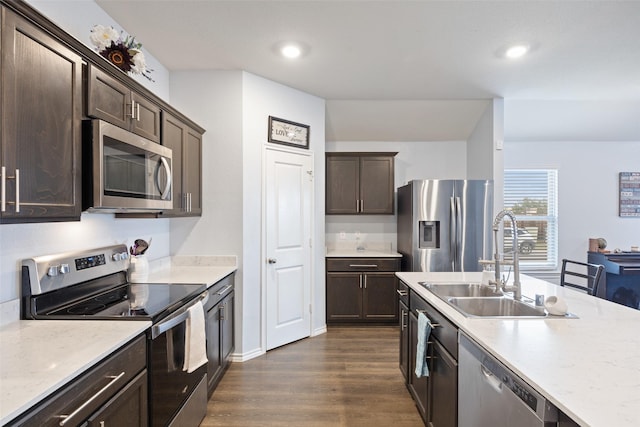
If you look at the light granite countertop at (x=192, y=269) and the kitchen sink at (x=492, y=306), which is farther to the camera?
the light granite countertop at (x=192, y=269)

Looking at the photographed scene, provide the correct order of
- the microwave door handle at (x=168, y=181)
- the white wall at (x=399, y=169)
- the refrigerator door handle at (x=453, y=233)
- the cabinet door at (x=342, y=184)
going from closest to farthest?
the microwave door handle at (x=168, y=181) < the refrigerator door handle at (x=453, y=233) < the cabinet door at (x=342, y=184) < the white wall at (x=399, y=169)

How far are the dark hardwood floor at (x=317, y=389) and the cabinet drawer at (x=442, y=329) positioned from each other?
79cm

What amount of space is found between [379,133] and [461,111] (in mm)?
1060

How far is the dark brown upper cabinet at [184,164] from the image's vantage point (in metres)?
2.57

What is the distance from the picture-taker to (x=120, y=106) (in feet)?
6.21

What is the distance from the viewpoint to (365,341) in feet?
12.1

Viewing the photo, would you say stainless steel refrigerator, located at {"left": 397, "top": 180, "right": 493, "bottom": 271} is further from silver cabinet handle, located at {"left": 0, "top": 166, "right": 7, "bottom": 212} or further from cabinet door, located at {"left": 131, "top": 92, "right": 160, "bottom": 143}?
silver cabinet handle, located at {"left": 0, "top": 166, "right": 7, "bottom": 212}

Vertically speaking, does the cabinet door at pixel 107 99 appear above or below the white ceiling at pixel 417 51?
below

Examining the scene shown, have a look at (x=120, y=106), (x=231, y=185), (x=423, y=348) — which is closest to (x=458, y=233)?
(x=423, y=348)

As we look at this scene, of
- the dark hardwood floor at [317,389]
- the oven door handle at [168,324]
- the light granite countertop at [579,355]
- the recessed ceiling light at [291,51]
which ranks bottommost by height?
the dark hardwood floor at [317,389]

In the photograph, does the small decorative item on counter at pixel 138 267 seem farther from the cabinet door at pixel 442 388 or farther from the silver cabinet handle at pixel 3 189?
the cabinet door at pixel 442 388

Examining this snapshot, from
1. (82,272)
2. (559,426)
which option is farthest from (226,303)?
(559,426)

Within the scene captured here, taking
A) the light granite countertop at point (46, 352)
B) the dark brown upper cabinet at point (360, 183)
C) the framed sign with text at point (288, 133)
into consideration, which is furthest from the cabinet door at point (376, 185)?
the light granite countertop at point (46, 352)

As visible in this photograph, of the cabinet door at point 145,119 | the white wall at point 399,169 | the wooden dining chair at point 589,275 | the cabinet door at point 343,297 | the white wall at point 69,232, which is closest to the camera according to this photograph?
the white wall at point 69,232
